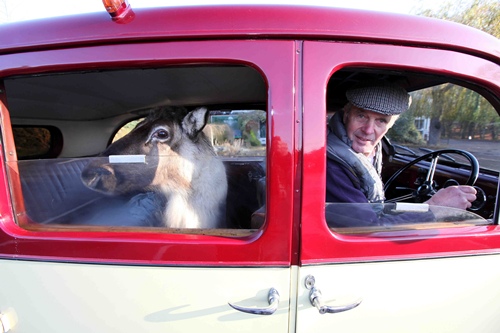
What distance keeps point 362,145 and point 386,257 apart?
0.87 m

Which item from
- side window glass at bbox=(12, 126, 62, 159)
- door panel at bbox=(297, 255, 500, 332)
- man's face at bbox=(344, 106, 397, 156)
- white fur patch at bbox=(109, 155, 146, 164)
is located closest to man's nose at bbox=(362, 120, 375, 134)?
man's face at bbox=(344, 106, 397, 156)

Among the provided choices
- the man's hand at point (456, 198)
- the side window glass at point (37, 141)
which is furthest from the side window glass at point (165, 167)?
the man's hand at point (456, 198)

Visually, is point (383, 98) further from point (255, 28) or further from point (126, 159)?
point (126, 159)

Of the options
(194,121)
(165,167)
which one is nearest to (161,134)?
(194,121)

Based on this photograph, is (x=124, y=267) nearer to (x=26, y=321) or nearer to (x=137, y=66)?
(x=26, y=321)

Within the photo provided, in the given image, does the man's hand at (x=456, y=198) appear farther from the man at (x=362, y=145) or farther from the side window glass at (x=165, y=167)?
the side window glass at (x=165, y=167)

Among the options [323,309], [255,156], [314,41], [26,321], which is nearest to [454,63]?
[314,41]

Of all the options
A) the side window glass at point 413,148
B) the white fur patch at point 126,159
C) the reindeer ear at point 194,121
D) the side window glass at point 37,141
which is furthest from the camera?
the side window glass at point 37,141

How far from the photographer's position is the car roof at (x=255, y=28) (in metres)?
1.03

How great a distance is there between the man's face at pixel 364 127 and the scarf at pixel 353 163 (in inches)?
2.0

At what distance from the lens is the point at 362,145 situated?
5.84 ft

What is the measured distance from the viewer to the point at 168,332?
1137mm

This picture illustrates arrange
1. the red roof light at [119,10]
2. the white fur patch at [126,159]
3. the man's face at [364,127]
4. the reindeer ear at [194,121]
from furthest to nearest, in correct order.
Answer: the reindeer ear at [194,121] < the man's face at [364,127] < the white fur patch at [126,159] < the red roof light at [119,10]

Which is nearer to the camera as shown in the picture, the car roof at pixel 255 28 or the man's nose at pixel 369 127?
the car roof at pixel 255 28
